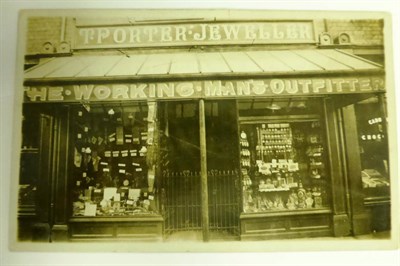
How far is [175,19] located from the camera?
2.06m

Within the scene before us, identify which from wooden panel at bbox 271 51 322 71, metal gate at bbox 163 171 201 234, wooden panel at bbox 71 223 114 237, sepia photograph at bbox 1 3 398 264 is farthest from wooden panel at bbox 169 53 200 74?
wooden panel at bbox 71 223 114 237

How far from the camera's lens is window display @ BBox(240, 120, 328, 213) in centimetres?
199

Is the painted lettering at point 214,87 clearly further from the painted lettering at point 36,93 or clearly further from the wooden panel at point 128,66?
the painted lettering at point 36,93

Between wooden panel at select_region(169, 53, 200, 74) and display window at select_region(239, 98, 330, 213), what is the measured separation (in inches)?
13.5

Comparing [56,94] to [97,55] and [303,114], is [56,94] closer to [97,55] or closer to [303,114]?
[97,55]

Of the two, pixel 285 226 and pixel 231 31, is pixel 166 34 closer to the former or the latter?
pixel 231 31

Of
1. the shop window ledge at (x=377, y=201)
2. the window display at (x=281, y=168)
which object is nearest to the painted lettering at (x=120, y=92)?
the window display at (x=281, y=168)

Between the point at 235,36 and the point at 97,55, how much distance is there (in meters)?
0.79

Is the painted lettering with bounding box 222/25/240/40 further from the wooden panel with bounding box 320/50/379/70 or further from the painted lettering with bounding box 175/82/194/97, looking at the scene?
the wooden panel with bounding box 320/50/379/70

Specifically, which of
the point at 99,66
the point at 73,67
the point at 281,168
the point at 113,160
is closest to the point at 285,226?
the point at 281,168

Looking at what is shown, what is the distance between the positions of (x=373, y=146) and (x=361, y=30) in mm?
668

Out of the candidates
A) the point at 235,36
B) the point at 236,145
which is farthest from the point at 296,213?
the point at 235,36

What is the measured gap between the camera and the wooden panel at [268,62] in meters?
2.05

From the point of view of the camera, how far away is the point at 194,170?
1.96 meters
